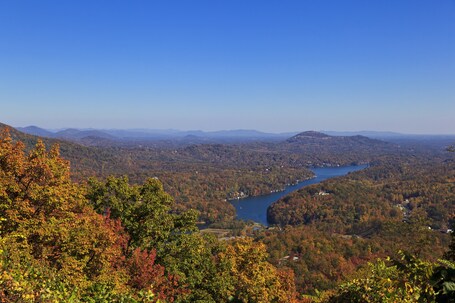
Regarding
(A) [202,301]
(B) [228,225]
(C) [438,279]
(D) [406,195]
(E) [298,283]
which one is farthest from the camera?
(D) [406,195]

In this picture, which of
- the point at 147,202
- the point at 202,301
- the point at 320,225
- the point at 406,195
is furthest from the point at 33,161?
the point at 406,195

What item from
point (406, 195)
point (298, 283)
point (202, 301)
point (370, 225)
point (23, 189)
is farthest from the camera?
Answer: point (406, 195)

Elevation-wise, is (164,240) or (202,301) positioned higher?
(164,240)

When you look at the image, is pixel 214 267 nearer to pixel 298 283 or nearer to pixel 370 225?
pixel 298 283

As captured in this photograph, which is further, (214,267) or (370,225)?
(370,225)

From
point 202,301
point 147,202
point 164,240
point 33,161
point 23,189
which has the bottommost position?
point 202,301

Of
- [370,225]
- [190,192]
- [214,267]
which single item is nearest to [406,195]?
[370,225]

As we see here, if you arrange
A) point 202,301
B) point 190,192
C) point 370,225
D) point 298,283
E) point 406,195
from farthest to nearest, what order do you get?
1. point 190,192
2. point 406,195
3. point 370,225
4. point 298,283
5. point 202,301

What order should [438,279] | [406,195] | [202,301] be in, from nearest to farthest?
[438,279], [202,301], [406,195]

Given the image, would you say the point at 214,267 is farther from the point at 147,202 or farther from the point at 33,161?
the point at 33,161
